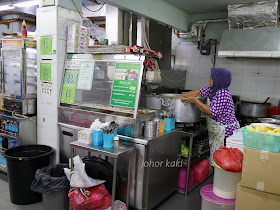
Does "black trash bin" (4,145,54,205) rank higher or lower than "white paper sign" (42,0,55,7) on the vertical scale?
lower

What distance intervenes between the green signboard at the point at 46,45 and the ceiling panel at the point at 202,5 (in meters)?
2.35

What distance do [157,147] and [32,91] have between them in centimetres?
192

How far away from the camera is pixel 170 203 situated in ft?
9.96

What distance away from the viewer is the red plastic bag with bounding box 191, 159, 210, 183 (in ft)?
11.3

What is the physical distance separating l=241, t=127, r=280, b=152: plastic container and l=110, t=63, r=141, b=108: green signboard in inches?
47.1

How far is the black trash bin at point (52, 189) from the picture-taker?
2.46 meters

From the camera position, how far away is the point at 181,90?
5.00 meters

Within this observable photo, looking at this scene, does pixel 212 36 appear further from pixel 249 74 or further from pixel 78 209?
pixel 78 209

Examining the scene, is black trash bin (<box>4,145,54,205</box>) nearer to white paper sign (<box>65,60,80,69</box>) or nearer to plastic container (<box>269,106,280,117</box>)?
white paper sign (<box>65,60,80,69</box>)

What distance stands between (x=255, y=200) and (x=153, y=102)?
6.13 ft

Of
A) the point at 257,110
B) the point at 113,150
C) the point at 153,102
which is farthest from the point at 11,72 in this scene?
the point at 257,110

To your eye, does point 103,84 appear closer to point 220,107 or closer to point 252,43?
point 220,107

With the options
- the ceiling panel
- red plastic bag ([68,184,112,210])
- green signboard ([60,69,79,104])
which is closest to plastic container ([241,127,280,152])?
red plastic bag ([68,184,112,210])

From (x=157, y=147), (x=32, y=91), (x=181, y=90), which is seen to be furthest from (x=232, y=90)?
(x=32, y=91)
